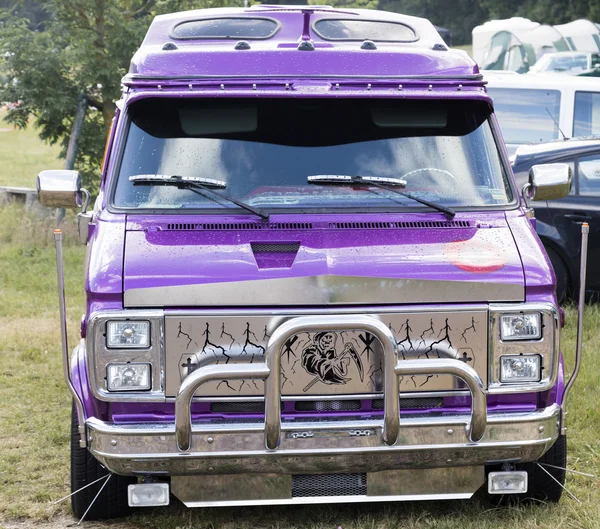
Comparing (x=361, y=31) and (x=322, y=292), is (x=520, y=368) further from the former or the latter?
(x=361, y=31)

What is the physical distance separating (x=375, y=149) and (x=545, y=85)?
391 inches

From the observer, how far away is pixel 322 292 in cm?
433

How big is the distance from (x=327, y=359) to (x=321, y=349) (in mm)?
52

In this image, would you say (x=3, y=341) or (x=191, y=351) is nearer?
(x=191, y=351)

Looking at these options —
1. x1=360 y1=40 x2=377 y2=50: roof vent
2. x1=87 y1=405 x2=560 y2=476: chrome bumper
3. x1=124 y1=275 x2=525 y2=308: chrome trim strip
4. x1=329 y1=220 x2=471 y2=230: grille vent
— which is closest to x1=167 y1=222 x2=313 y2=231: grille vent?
x1=329 y1=220 x2=471 y2=230: grille vent

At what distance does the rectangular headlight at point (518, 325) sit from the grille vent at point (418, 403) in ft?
1.30

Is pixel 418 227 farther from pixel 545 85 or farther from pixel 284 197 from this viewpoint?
pixel 545 85

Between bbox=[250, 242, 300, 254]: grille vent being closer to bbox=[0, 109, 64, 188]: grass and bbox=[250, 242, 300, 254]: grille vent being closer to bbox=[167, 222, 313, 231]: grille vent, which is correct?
bbox=[167, 222, 313, 231]: grille vent

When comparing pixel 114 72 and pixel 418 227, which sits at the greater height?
pixel 418 227

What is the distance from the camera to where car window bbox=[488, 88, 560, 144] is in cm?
1428

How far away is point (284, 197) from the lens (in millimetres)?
4969

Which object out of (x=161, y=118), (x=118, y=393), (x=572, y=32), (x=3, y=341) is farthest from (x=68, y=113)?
(x=572, y=32)

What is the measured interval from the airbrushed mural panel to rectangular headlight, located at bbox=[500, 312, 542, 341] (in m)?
0.08

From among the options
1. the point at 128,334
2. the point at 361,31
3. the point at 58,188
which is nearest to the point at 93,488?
the point at 128,334
